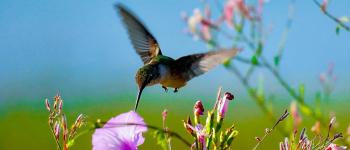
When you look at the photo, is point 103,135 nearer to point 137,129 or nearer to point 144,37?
point 137,129

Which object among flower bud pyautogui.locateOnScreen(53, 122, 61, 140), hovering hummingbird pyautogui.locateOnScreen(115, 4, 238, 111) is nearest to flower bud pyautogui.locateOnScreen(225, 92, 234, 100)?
flower bud pyautogui.locateOnScreen(53, 122, 61, 140)

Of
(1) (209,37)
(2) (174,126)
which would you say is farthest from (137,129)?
(2) (174,126)

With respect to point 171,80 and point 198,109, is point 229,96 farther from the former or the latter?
point 171,80

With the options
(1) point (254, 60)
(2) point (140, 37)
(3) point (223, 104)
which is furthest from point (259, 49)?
(3) point (223, 104)

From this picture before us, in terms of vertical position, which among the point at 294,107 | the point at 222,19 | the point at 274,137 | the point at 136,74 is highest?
the point at 274,137

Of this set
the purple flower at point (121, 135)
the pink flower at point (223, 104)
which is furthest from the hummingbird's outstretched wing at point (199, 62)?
the purple flower at point (121, 135)

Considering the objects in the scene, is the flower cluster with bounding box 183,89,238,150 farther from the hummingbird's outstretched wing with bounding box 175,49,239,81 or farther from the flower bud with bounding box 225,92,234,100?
the hummingbird's outstretched wing with bounding box 175,49,239,81
